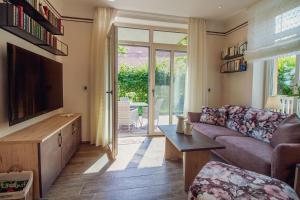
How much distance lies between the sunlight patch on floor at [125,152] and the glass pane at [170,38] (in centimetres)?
222

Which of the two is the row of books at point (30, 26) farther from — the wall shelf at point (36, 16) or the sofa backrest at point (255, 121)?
the sofa backrest at point (255, 121)

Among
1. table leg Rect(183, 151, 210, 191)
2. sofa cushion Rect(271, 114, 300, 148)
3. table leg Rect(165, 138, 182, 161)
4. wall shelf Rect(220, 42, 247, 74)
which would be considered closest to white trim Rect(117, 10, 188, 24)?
wall shelf Rect(220, 42, 247, 74)

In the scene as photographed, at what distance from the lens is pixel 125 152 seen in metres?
3.32

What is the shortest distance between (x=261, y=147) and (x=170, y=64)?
2.61 m

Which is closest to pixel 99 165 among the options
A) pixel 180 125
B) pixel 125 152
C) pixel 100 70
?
pixel 125 152

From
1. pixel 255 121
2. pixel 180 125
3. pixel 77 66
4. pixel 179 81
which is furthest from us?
pixel 179 81

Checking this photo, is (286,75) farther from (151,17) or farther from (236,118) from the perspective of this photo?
(151,17)

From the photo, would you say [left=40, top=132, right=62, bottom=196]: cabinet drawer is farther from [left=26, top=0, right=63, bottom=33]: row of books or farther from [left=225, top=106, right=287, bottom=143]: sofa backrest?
[left=225, top=106, right=287, bottom=143]: sofa backrest

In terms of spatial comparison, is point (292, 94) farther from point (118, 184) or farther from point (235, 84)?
point (118, 184)

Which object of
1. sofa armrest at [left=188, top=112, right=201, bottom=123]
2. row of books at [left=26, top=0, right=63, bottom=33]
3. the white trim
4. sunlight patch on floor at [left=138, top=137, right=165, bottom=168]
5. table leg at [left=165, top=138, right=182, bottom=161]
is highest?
the white trim

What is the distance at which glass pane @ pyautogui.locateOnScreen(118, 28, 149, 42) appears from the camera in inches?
160

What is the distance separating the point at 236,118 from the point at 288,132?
114 cm

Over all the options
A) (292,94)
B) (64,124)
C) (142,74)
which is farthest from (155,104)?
(292,94)

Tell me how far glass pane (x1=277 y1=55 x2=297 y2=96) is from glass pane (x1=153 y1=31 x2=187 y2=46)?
6.46ft
